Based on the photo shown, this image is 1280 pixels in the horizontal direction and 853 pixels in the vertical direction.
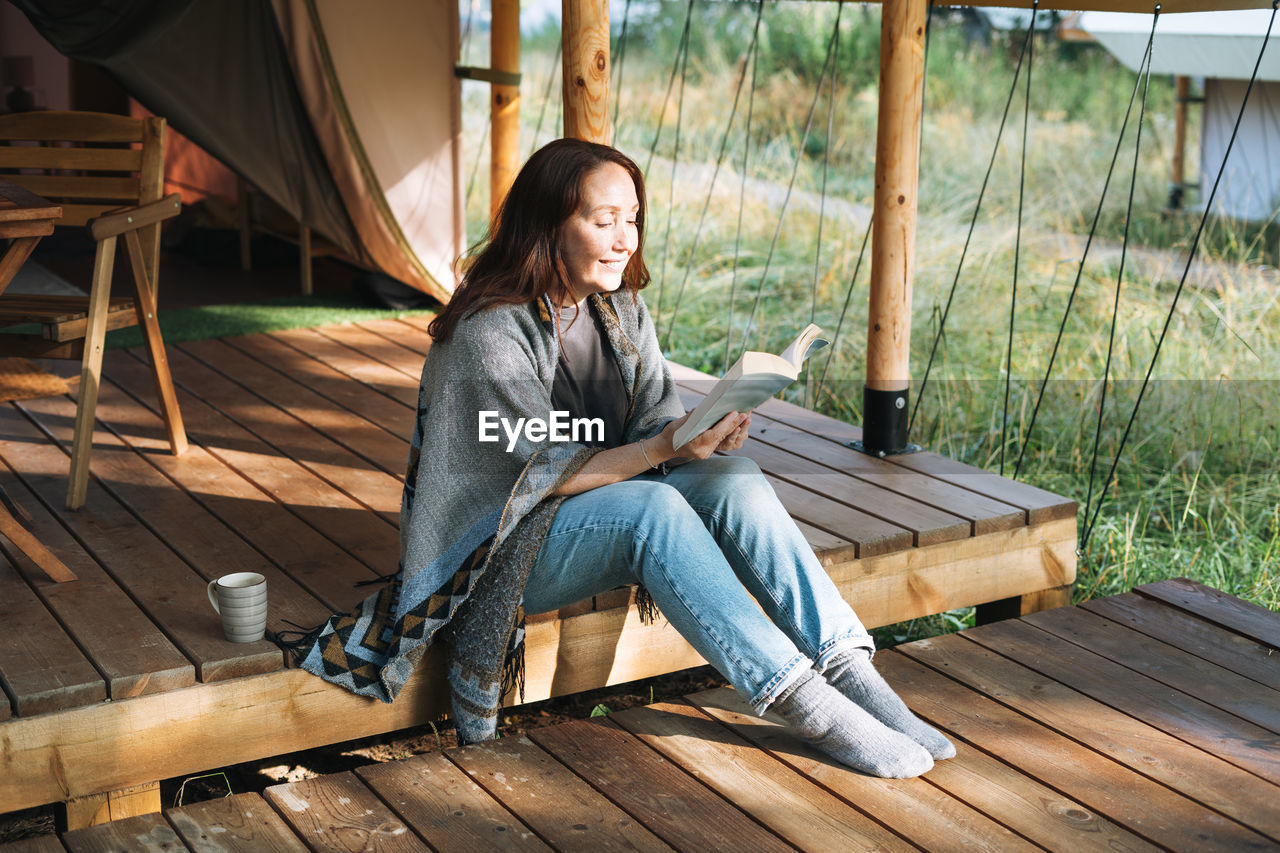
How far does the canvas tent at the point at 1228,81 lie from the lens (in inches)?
277

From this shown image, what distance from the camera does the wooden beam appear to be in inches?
77.7

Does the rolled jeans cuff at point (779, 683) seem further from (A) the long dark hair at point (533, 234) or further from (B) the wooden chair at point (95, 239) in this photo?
(B) the wooden chair at point (95, 239)

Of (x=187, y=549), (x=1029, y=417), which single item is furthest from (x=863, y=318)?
(x=187, y=549)

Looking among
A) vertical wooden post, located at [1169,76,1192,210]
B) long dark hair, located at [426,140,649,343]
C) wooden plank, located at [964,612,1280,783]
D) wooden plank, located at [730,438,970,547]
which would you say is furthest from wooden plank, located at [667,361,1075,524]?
vertical wooden post, located at [1169,76,1192,210]

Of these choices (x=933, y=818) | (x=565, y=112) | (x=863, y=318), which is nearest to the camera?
(x=933, y=818)

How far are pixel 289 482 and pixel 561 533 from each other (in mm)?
1171

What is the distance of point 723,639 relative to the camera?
6.57ft

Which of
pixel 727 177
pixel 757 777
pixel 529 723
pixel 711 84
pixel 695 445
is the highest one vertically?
pixel 711 84

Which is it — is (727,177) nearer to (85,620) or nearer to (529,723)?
(529,723)

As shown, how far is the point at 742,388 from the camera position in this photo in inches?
77.1

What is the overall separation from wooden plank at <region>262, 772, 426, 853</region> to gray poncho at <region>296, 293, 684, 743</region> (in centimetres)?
18

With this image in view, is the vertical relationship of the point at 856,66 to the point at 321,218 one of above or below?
above

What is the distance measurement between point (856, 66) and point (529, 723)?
9579 mm

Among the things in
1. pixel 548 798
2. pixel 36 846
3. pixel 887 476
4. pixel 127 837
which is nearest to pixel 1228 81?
pixel 887 476
